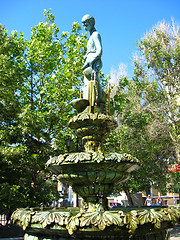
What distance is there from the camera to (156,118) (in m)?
16.8

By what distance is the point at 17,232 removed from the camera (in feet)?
39.8

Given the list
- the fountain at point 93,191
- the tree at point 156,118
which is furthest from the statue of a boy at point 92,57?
the tree at point 156,118

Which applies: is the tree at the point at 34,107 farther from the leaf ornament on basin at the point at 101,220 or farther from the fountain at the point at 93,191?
the leaf ornament on basin at the point at 101,220

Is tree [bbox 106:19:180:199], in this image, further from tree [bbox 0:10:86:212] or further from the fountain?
the fountain

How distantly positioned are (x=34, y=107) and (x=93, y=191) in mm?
7819

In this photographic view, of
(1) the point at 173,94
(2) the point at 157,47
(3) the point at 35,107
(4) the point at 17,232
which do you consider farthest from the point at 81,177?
(2) the point at 157,47

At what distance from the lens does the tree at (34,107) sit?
9758 millimetres

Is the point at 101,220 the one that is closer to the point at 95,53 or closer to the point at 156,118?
the point at 95,53

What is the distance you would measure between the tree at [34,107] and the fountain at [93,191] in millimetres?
4344

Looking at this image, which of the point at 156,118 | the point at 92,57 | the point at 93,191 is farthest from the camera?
the point at 156,118

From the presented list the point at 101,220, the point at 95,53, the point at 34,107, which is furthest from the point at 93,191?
the point at 34,107

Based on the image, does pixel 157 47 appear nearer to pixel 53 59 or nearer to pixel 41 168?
pixel 53 59

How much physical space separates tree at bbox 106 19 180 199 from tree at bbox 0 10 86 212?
4.09 m

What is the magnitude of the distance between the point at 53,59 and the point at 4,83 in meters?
3.87
